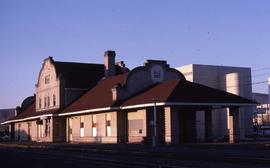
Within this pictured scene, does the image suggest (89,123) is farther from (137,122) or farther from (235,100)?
(235,100)

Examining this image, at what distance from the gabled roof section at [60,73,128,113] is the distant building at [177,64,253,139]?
37970mm

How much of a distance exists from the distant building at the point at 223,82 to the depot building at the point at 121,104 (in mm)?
28859

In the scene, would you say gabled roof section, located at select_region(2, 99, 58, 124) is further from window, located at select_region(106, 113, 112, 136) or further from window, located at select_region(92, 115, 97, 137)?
window, located at select_region(106, 113, 112, 136)

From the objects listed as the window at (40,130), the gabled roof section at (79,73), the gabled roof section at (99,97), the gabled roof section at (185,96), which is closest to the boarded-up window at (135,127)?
the gabled roof section at (185,96)

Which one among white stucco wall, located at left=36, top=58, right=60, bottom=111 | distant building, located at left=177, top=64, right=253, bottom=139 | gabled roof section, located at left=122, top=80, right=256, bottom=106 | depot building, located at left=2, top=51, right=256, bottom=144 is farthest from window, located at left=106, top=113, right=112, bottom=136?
distant building, located at left=177, top=64, right=253, bottom=139

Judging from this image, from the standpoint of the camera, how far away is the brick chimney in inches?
2709

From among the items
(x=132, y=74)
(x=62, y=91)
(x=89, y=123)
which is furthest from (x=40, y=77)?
(x=132, y=74)

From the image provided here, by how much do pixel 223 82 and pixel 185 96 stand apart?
186ft

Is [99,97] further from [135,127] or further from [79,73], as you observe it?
[79,73]

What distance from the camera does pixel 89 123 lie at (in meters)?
60.0

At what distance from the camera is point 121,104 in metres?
52.4

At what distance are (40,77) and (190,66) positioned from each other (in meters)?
35.7

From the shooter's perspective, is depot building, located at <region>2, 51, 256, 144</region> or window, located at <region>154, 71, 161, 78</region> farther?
window, located at <region>154, 71, 161, 78</region>

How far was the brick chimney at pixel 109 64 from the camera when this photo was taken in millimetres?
68812
